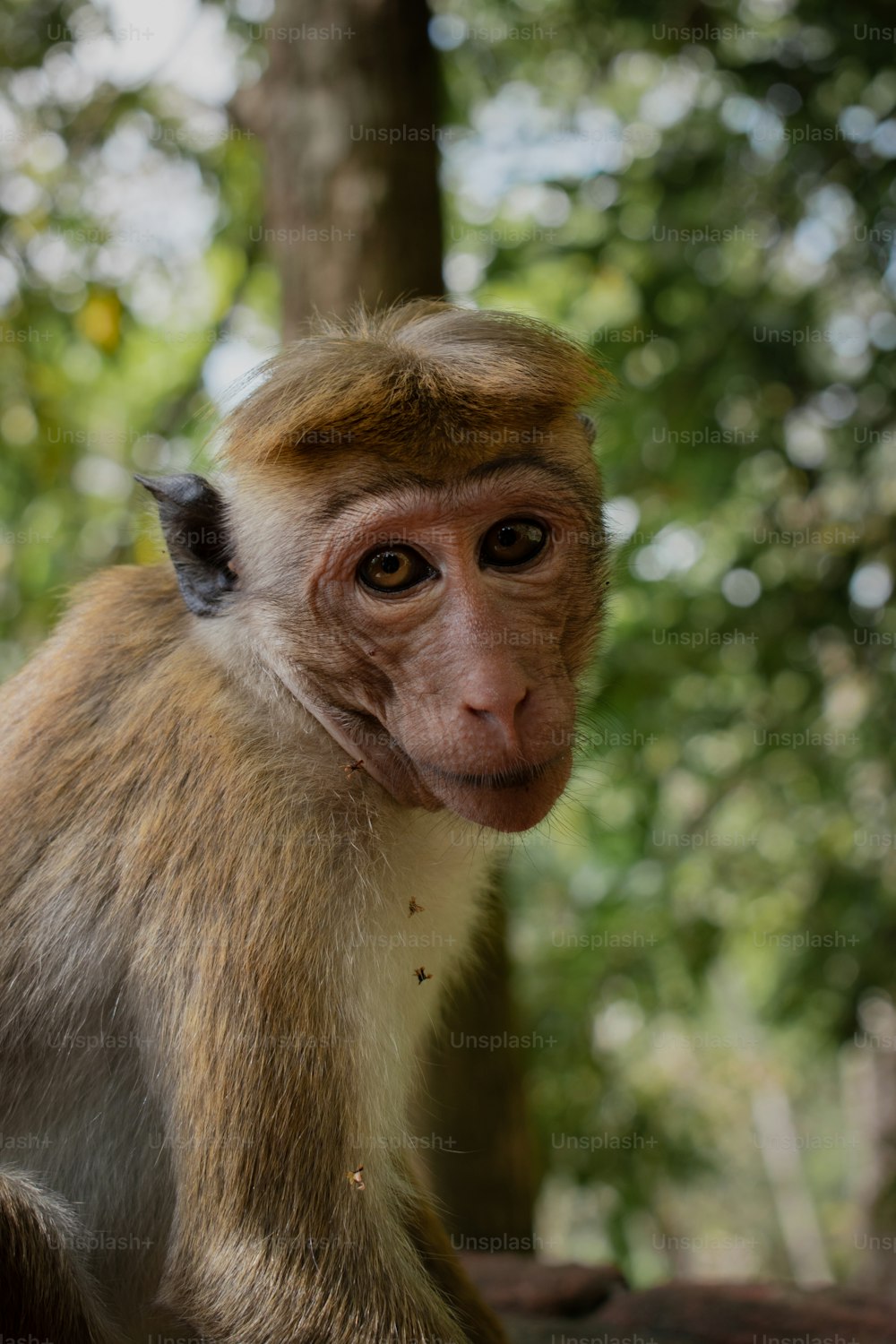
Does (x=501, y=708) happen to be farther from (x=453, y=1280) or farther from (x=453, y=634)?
(x=453, y=1280)

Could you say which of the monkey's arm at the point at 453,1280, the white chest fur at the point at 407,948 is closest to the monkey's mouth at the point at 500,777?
the white chest fur at the point at 407,948

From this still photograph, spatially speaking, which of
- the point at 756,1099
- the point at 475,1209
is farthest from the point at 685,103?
the point at 756,1099

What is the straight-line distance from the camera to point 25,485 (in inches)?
320

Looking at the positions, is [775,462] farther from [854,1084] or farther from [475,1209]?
[854,1084]

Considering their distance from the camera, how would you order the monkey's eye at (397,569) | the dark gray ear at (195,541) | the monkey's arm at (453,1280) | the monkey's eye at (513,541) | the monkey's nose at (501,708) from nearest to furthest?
the monkey's nose at (501,708) < the monkey's eye at (397,569) < the monkey's eye at (513,541) < the dark gray ear at (195,541) < the monkey's arm at (453,1280)

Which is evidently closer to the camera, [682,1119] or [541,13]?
[541,13]

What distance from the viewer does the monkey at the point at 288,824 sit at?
319 centimetres

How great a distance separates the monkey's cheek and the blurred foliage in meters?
2.88

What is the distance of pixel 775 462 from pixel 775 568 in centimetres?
76

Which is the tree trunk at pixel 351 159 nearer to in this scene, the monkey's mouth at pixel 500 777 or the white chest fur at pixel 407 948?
the white chest fur at pixel 407 948

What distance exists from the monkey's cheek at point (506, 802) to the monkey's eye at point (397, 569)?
55cm

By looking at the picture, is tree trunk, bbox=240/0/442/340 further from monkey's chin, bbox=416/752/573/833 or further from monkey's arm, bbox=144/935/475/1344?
monkey's arm, bbox=144/935/475/1344

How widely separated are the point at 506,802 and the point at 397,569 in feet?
2.28

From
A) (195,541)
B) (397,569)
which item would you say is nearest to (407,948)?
(397,569)
